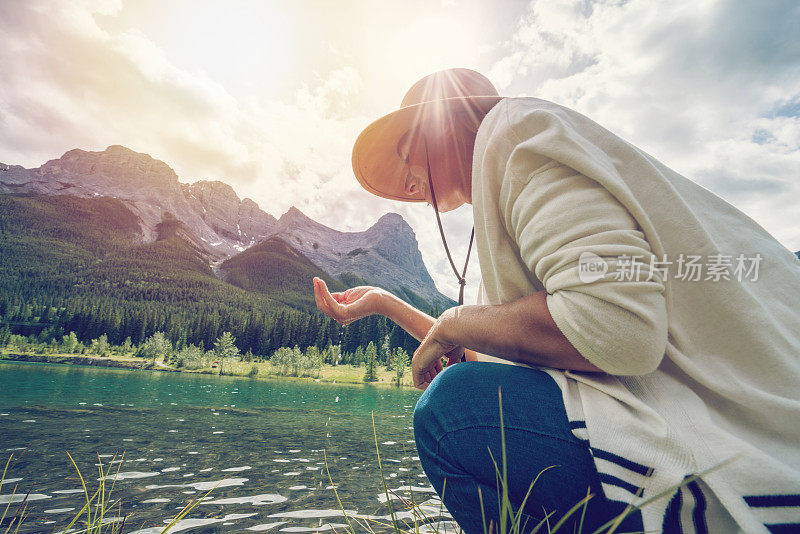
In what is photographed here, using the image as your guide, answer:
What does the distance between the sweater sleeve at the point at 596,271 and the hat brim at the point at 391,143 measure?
74 cm

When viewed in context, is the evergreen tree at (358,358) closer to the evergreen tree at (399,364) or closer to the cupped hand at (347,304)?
the evergreen tree at (399,364)

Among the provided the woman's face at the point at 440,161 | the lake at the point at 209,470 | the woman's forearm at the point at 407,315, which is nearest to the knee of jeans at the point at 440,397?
the lake at the point at 209,470

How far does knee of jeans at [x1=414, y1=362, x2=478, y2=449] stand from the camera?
126cm

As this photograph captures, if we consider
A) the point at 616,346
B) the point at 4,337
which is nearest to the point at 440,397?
the point at 616,346

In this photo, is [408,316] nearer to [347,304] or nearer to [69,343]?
[347,304]

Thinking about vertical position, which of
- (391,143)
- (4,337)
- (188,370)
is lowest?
(188,370)

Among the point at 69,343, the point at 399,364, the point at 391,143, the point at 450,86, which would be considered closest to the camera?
the point at 450,86

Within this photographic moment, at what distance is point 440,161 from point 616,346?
4.13 feet

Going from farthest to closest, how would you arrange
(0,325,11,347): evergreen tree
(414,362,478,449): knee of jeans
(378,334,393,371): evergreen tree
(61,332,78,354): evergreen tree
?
(378,334,393,371): evergreen tree → (0,325,11,347): evergreen tree → (61,332,78,354): evergreen tree → (414,362,478,449): knee of jeans

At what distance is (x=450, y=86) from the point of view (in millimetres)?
1877

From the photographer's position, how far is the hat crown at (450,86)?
1.86m

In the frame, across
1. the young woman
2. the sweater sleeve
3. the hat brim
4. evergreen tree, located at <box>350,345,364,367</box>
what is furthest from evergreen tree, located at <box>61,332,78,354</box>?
the sweater sleeve

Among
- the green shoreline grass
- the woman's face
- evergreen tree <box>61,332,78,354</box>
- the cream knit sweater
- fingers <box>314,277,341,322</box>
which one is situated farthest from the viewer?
evergreen tree <box>61,332,78,354</box>

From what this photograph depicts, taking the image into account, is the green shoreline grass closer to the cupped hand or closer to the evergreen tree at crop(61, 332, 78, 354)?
the evergreen tree at crop(61, 332, 78, 354)
